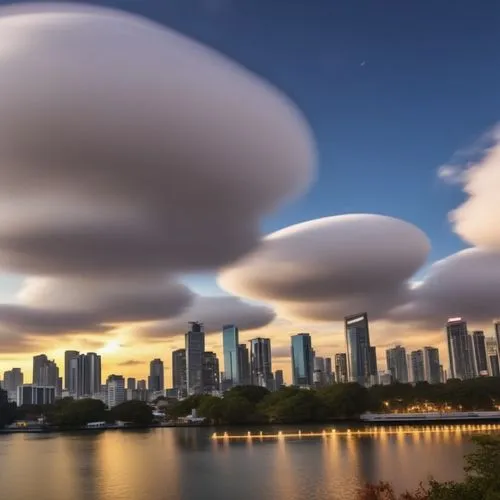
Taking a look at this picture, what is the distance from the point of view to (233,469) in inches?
3147

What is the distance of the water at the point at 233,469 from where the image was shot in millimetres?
62312

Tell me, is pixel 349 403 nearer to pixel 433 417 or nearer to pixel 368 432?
pixel 433 417

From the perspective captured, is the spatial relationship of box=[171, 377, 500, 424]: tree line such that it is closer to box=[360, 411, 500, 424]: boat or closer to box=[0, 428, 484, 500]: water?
box=[360, 411, 500, 424]: boat

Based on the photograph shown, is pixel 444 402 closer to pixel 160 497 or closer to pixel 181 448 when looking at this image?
pixel 181 448

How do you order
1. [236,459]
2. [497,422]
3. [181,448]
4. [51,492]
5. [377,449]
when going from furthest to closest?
[497,422] < [181,448] < [377,449] < [236,459] < [51,492]

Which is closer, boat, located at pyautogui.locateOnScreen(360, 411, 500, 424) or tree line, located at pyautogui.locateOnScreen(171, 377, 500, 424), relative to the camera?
boat, located at pyautogui.locateOnScreen(360, 411, 500, 424)

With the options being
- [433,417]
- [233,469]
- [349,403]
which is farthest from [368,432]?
[233,469]

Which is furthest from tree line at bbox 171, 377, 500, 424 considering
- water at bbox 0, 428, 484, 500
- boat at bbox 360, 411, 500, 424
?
water at bbox 0, 428, 484, 500

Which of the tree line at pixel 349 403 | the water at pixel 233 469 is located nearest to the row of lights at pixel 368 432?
the water at pixel 233 469

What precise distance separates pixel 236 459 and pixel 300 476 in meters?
24.3

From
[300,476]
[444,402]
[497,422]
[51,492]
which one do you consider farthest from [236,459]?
[444,402]

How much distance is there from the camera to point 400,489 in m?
58.8

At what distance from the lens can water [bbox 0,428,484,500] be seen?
2453 inches

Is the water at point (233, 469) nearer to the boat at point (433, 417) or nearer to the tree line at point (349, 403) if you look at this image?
the boat at point (433, 417)
